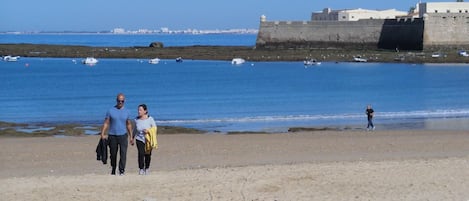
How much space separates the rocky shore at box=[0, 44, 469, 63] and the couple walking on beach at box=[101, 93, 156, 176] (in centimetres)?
5314

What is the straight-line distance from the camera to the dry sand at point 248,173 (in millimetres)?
9102

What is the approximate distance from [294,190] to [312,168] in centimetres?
174

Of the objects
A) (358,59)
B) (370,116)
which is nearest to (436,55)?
(358,59)

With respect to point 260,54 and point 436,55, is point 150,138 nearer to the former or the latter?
point 436,55

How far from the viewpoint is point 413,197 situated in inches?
347

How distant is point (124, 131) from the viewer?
10328mm

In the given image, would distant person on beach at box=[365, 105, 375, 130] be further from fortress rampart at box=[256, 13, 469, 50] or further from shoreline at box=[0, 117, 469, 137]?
fortress rampart at box=[256, 13, 469, 50]

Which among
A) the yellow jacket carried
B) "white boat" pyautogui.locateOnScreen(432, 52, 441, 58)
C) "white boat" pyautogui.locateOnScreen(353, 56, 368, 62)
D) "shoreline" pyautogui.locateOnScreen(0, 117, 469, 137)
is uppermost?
the yellow jacket carried

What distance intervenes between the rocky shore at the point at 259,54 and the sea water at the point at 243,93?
172 centimetres

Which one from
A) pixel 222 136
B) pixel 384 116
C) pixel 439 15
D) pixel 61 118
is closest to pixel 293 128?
pixel 222 136

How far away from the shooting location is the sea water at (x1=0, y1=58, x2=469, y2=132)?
86.8ft

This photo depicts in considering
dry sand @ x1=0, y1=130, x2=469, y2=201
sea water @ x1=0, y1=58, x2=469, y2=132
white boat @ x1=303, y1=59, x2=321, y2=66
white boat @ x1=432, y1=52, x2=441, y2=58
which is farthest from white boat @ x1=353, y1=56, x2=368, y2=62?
dry sand @ x1=0, y1=130, x2=469, y2=201

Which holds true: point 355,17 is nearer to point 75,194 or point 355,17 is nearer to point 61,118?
point 61,118

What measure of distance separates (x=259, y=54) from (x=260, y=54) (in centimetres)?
20
